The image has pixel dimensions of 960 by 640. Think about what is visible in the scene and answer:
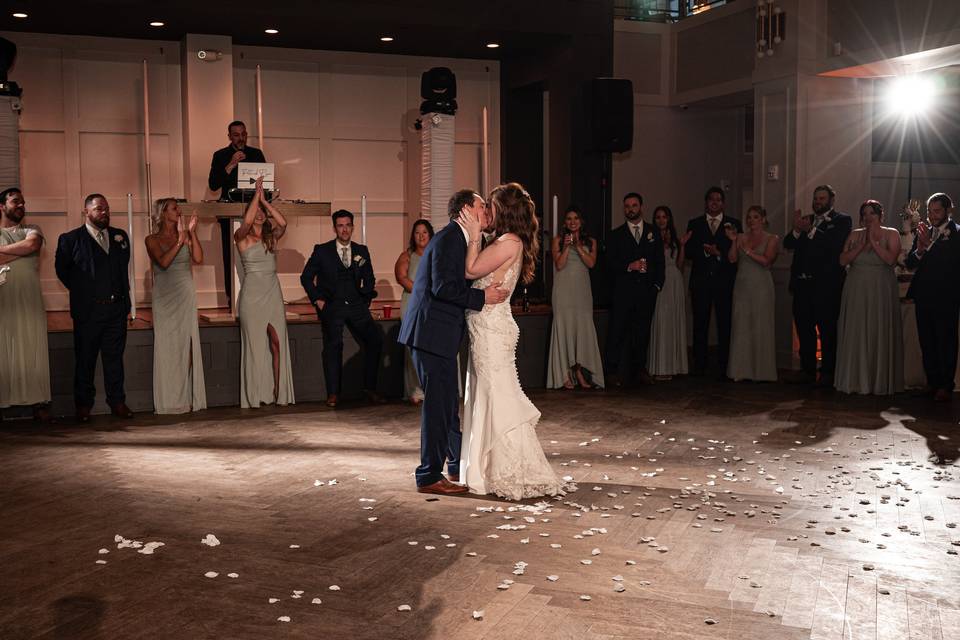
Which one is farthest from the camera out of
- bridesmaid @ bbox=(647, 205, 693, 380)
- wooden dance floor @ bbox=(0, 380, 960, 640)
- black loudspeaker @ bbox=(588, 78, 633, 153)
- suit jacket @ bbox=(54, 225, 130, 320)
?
black loudspeaker @ bbox=(588, 78, 633, 153)

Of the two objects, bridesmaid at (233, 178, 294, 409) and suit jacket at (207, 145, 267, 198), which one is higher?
suit jacket at (207, 145, 267, 198)

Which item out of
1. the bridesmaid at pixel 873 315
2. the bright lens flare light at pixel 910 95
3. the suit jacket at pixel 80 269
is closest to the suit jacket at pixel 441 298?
the suit jacket at pixel 80 269

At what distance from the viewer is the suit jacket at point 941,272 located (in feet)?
26.0

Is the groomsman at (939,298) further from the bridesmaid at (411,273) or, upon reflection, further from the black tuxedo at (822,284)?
the bridesmaid at (411,273)

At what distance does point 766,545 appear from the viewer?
4.35 m

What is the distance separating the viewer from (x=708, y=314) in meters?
9.44

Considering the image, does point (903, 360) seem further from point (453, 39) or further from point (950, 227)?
point (453, 39)

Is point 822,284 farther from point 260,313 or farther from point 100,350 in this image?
point 100,350

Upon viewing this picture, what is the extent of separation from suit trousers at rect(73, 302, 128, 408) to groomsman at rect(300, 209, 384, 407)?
4.61ft

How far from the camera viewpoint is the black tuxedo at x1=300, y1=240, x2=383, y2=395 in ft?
25.9

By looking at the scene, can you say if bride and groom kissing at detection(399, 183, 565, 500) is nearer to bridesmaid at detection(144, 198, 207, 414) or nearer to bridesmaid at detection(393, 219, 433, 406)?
bridesmaid at detection(393, 219, 433, 406)

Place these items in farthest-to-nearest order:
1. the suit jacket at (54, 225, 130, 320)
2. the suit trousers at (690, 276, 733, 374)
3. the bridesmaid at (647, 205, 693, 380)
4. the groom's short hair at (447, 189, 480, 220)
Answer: the suit trousers at (690, 276, 733, 374) < the bridesmaid at (647, 205, 693, 380) < the suit jacket at (54, 225, 130, 320) < the groom's short hair at (447, 189, 480, 220)

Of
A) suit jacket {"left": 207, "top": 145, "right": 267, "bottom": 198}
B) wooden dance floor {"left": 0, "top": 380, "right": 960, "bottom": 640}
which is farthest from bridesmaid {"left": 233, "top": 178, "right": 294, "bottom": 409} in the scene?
suit jacket {"left": 207, "top": 145, "right": 267, "bottom": 198}

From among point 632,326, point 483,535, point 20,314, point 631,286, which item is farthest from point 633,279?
point 20,314
